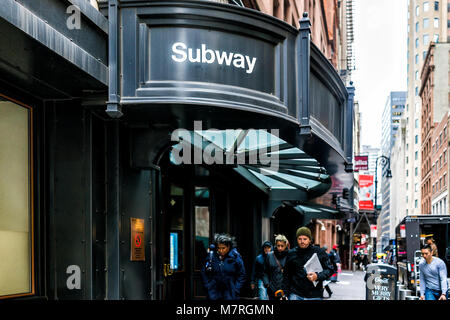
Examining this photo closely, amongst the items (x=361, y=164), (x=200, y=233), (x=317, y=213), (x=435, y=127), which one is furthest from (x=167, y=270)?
(x=435, y=127)

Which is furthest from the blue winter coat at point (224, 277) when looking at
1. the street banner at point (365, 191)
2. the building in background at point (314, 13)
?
the street banner at point (365, 191)

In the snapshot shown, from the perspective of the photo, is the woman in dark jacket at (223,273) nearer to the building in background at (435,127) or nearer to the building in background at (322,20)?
the building in background at (322,20)

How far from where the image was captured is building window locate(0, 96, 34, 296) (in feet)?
18.0

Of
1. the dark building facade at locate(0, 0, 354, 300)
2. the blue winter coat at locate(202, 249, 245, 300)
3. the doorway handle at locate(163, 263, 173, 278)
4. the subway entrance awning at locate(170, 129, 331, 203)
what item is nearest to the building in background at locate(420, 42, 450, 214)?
the subway entrance awning at locate(170, 129, 331, 203)

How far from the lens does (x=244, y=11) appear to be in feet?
20.0

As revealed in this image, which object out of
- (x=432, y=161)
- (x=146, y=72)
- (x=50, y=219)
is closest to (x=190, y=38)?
(x=146, y=72)

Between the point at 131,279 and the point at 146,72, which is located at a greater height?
the point at 146,72

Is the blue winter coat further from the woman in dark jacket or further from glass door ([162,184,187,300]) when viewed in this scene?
glass door ([162,184,187,300])

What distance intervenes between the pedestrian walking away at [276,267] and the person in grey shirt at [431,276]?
11.0 feet

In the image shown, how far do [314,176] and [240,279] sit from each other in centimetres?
553

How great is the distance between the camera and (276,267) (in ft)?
31.1

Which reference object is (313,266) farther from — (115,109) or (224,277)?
(115,109)
